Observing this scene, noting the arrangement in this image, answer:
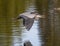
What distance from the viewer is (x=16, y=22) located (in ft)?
2.58

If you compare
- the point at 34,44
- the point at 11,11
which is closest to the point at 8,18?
the point at 11,11

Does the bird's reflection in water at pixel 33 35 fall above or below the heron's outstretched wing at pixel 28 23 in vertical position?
below

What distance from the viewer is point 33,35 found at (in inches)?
30.5

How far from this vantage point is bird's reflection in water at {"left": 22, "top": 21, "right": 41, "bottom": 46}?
76 centimetres

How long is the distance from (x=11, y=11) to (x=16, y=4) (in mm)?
38

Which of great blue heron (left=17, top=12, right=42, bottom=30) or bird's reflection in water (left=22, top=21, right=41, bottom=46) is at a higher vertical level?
great blue heron (left=17, top=12, right=42, bottom=30)

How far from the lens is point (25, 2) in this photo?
0.79 metres

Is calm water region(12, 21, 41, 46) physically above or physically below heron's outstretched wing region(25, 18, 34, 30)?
below

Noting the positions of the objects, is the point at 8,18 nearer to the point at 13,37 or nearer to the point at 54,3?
the point at 13,37

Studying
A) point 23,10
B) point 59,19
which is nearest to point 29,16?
point 23,10

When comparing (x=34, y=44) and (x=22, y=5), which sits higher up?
(x=22, y=5)

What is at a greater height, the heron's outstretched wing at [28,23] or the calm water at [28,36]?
the heron's outstretched wing at [28,23]

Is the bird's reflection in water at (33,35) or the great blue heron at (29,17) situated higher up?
the great blue heron at (29,17)

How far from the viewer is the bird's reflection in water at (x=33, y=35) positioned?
0.76 meters
